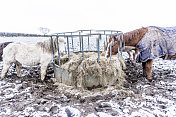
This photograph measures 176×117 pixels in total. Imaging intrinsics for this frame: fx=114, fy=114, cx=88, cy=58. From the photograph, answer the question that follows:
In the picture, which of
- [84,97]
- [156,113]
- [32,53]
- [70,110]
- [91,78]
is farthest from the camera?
[32,53]

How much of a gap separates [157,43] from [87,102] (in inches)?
106

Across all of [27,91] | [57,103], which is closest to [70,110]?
[57,103]

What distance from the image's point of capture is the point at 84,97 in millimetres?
2666

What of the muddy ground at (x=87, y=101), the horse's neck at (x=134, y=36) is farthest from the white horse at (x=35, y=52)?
the horse's neck at (x=134, y=36)

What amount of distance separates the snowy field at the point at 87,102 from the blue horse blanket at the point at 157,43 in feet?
2.89

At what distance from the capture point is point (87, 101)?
8.18 ft

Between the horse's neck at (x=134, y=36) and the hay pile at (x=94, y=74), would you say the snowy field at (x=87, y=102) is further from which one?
the horse's neck at (x=134, y=36)

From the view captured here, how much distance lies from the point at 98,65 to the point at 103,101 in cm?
91

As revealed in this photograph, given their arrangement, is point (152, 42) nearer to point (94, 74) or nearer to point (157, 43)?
point (157, 43)

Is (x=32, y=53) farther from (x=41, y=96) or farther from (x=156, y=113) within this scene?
(x=156, y=113)

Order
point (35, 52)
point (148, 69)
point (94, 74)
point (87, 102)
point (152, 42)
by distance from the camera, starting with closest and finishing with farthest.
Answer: point (87, 102) → point (94, 74) → point (152, 42) → point (35, 52) → point (148, 69)

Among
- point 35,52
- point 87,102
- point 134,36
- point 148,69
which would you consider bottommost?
point 87,102

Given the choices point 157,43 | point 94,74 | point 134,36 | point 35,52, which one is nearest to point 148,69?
point 157,43

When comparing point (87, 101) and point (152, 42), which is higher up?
point (152, 42)
